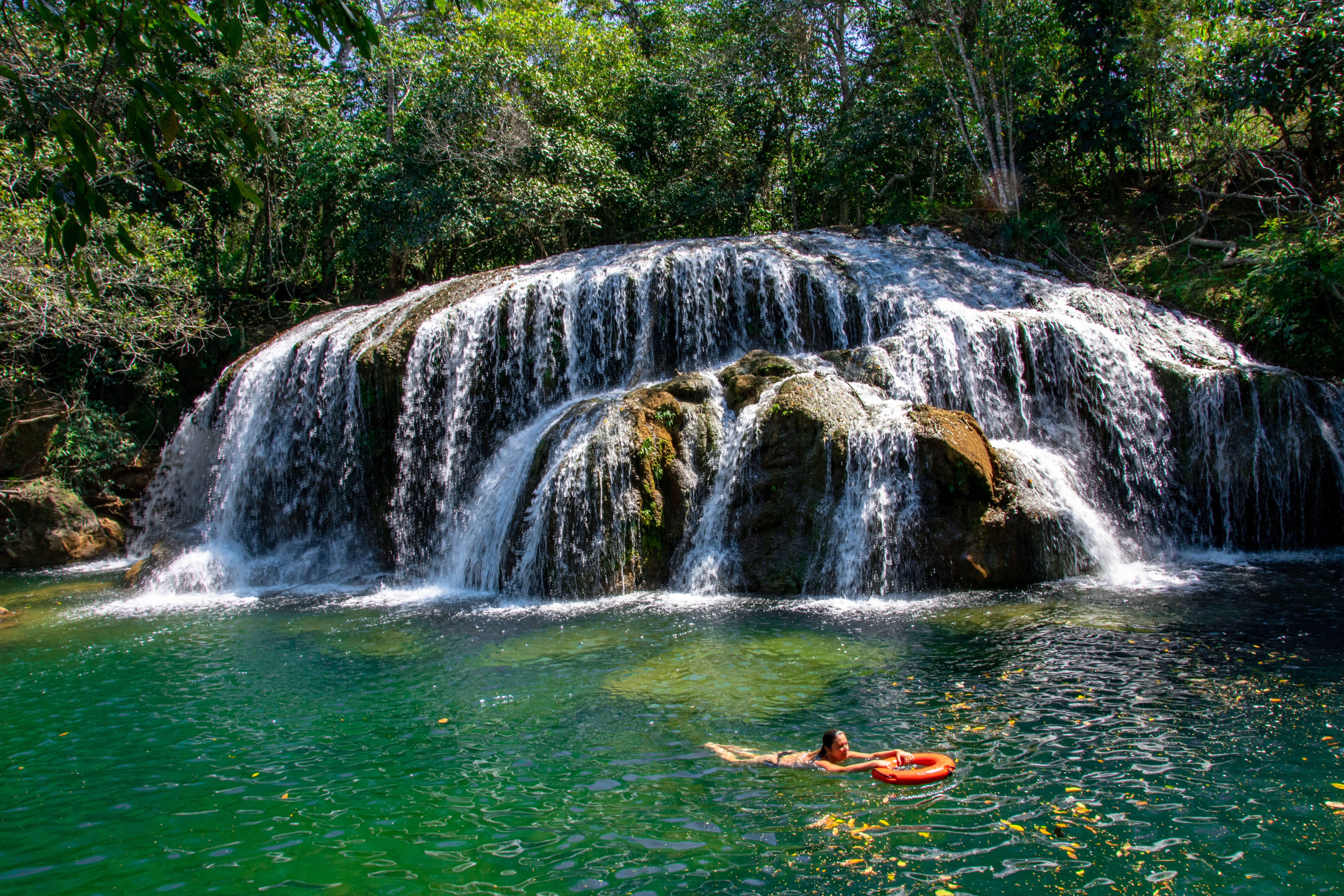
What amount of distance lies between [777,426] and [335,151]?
47.0ft

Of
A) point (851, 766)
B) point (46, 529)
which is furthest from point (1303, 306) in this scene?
point (46, 529)

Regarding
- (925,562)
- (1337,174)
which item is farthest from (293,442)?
(1337,174)

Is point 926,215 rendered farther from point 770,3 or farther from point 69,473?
point 69,473

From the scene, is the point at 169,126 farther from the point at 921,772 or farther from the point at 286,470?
the point at 286,470

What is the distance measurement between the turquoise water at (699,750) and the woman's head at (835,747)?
0.61 feet

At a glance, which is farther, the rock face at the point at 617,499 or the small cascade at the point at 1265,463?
the small cascade at the point at 1265,463

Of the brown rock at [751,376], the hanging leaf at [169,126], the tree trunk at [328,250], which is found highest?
the tree trunk at [328,250]

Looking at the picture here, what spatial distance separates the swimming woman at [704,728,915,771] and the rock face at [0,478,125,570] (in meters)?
15.4

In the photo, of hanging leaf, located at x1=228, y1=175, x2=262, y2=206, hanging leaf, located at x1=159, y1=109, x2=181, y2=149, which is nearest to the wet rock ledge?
hanging leaf, located at x1=228, y1=175, x2=262, y2=206

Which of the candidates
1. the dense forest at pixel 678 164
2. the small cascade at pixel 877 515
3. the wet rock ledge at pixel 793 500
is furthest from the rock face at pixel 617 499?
the dense forest at pixel 678 164

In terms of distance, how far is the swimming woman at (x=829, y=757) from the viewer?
194 inches

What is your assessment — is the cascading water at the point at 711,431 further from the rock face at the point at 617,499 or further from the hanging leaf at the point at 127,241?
the hanging leaf at the point at 127,241

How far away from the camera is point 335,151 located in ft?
64.4

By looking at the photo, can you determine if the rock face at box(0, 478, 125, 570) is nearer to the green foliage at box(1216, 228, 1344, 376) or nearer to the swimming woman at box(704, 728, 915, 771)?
the swimming woman at box(704, 728, 915, 771)
